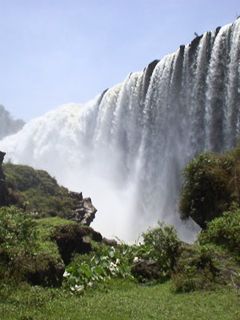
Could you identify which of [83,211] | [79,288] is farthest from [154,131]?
[79,288]

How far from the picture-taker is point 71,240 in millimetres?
18547

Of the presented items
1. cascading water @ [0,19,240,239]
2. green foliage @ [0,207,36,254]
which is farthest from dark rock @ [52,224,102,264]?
cascading water @ [0,19,240,239]

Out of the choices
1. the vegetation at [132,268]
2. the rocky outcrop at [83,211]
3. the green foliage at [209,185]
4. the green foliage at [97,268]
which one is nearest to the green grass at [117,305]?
the vegetation at [132,268]

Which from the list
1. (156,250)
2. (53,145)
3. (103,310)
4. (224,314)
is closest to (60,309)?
(103,310)

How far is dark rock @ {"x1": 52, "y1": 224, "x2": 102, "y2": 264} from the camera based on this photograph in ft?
59.4

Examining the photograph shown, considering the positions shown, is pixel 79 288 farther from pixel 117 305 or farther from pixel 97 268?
pixel 117 305

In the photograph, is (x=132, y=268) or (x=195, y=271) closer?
(x=195, y=271)

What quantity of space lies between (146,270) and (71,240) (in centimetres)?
313

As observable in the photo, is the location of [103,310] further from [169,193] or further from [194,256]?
[169,193]

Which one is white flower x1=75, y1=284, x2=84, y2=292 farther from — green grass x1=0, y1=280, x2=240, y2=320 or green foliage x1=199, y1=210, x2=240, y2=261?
green foliage x1=199, y1=210, x2=240, y2=261

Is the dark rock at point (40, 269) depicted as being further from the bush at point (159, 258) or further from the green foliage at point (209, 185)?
the green foliage at point (209, 185)

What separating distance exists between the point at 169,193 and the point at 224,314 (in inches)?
1172

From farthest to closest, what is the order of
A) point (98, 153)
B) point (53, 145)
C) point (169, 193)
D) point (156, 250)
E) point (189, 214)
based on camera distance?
point (53, 145)
point (98, 153)
point (169, 193)
point (189, 214)
point (156, 250)

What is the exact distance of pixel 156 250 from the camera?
663 inches
